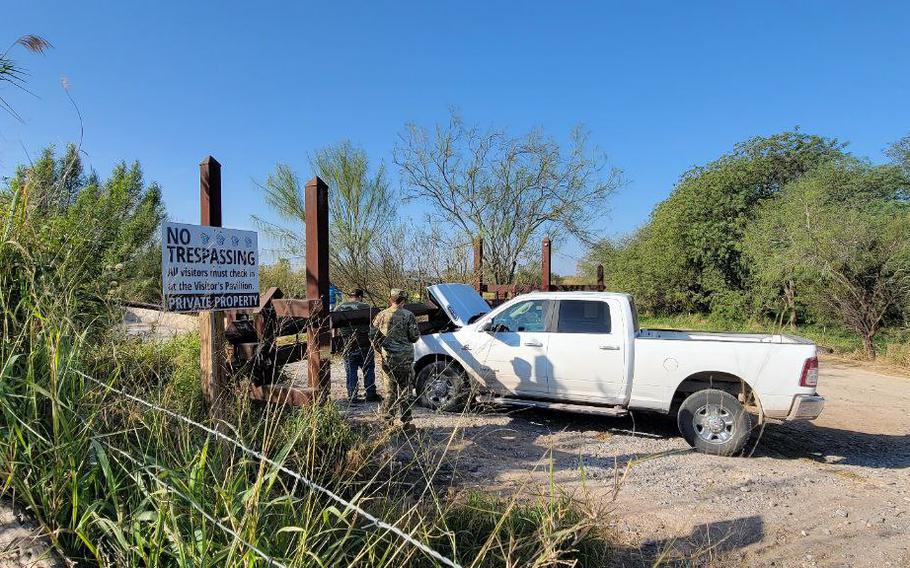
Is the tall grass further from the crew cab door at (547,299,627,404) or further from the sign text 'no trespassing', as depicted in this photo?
the crew cab door at (547,299,627,404)

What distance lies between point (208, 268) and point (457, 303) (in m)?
4.31

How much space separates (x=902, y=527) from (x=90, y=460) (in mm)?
5571

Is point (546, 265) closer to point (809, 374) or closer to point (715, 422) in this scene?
point (715, 422)

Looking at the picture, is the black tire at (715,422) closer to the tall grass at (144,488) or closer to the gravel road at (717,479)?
the gravel road at (717,479)

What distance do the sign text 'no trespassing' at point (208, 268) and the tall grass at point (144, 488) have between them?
0.48 m

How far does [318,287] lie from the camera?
455cm

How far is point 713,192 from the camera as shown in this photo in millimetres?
21125

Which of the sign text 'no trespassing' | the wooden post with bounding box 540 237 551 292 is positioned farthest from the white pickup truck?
the wooden post with bounding box 540 237 551 292

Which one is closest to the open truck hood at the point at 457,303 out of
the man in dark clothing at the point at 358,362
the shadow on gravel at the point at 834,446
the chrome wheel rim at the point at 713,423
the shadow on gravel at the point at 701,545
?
the man in dark clothing at the point at 358,362

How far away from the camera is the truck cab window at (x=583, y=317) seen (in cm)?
635

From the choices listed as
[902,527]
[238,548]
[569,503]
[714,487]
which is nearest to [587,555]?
[569,503]

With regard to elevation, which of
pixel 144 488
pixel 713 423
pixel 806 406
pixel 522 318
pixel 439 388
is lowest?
pixel 713 423

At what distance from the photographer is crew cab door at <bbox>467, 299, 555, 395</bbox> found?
→ 656 cm

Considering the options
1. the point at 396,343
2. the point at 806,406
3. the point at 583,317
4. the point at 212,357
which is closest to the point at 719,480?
the point at 806,406
